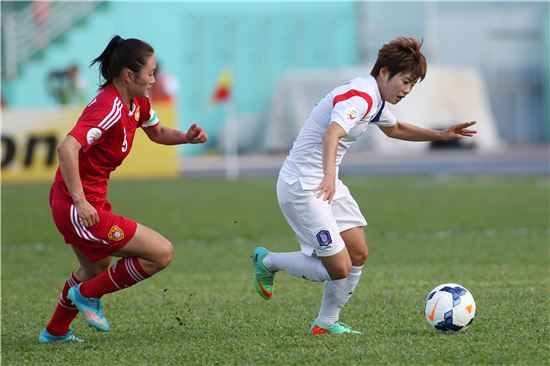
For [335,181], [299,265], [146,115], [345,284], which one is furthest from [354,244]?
[146,115]

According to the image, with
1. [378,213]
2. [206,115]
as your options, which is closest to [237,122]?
[206,115]

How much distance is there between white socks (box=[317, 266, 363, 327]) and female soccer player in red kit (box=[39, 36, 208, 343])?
40.5 inches

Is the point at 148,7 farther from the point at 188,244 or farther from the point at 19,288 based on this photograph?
the point at 19,288

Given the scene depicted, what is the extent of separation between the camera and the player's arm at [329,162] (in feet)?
18.2

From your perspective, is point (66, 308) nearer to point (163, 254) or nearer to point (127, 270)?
point (127, 270)

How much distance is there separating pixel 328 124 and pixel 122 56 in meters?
1.27

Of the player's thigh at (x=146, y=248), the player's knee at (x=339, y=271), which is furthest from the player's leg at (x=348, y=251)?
the player's thigh at (x=146, y=248)

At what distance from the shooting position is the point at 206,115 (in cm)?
3850

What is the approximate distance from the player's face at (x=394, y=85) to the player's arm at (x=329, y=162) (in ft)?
1.55

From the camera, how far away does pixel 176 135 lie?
6.47m

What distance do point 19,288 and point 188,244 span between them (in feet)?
10.7

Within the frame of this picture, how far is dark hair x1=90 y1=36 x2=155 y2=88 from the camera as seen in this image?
18.8 ft

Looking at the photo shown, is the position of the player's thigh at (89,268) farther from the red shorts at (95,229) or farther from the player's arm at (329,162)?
the player's arm at (329,162)

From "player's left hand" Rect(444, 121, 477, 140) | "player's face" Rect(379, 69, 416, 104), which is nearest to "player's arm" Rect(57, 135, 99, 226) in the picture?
"player's face" Rect(379, 69, 416, 104)
